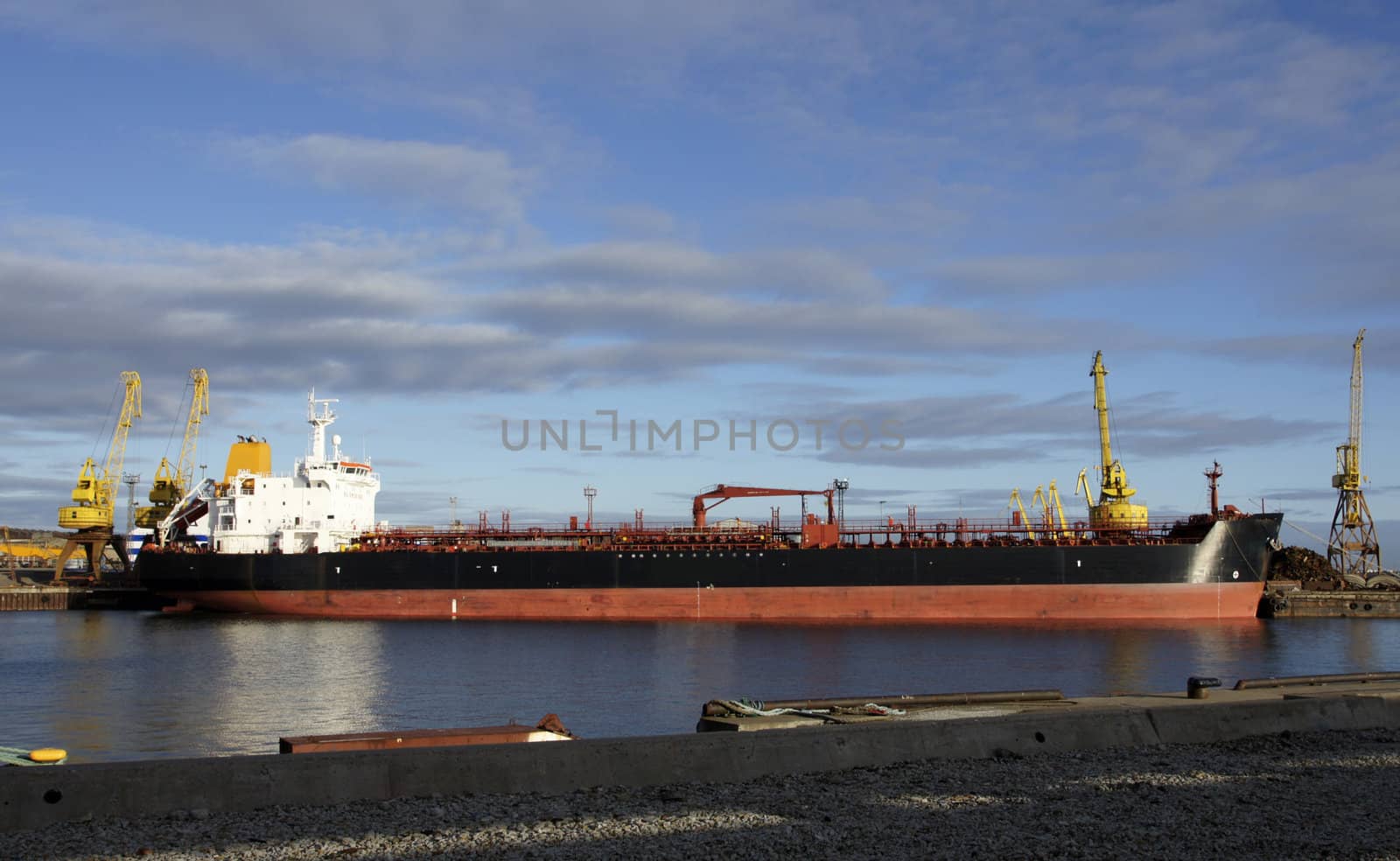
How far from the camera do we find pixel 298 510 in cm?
4584

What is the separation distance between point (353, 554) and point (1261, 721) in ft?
122

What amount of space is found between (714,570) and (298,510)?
1873 centimetres

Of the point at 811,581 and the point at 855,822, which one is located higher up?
the point at 855,822

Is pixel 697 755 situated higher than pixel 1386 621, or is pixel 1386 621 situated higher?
pixel 697 755

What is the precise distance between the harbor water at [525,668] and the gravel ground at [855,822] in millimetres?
10112

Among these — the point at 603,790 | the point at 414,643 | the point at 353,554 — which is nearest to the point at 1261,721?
the point at 603,790

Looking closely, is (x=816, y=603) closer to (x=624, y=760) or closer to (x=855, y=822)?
(x=624, y=760)

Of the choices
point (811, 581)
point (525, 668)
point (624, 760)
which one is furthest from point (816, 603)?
point (624, 760)

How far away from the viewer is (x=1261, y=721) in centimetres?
938

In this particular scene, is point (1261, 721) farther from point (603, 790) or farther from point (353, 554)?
point (353, 554)

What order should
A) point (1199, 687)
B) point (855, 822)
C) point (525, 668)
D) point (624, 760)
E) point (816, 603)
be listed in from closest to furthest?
point (855, 822) < point (624, 760) < point (1199, 687) < point (525, 668) < point (816, 603)

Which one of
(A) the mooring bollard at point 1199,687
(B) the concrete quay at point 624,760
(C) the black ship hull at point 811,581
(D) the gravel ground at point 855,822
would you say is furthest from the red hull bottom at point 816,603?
(D) the gravel ground at point 855,822

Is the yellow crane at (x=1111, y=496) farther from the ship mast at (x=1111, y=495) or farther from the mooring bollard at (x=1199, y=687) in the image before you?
the mooring bollard at (x=1199, y=687)

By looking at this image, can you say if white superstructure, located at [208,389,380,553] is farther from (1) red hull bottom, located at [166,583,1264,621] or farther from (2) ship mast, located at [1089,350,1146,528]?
(2) ship mast, located at [1089,350,1146,528]
